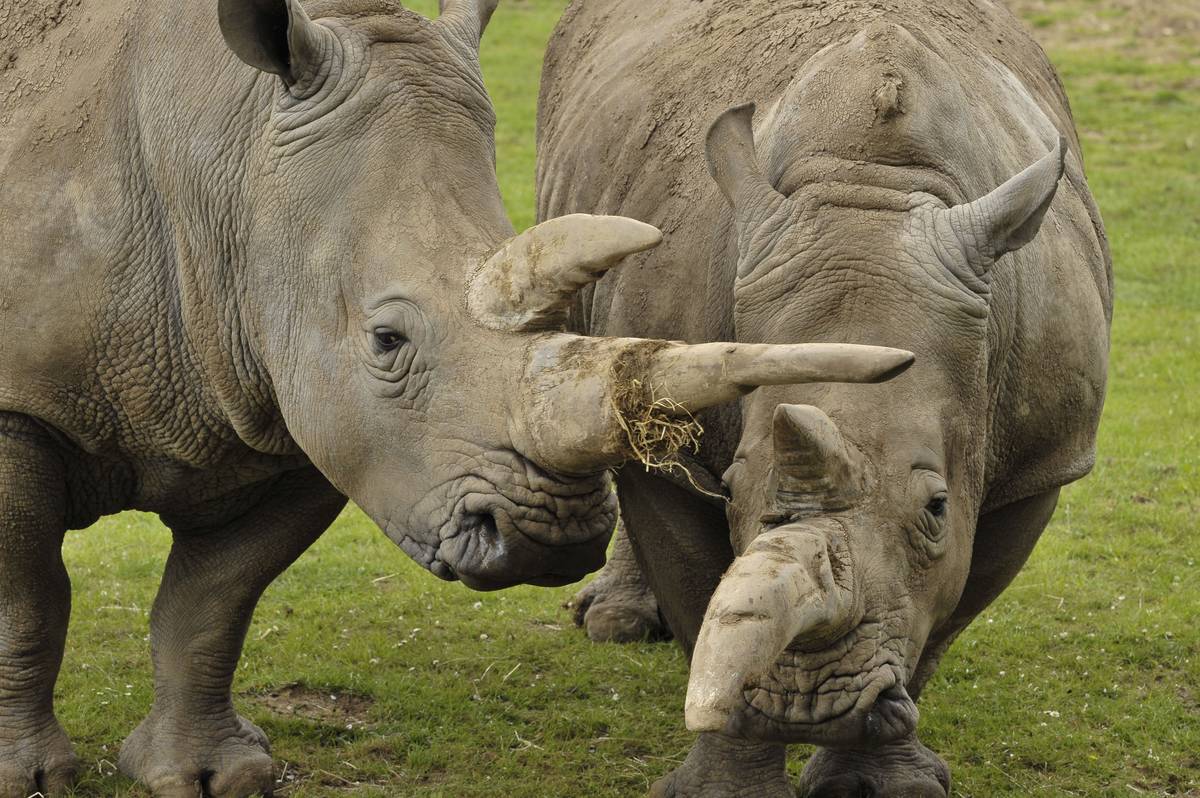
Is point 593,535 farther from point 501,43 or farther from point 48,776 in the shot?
point 501,43

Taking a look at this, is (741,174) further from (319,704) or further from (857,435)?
(319,704)

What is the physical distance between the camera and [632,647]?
8555 mm

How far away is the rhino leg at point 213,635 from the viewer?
6891 millimetres

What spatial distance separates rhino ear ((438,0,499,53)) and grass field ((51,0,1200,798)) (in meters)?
2.73

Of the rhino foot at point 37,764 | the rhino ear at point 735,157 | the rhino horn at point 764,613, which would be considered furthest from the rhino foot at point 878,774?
the rhino foot at point 37,764

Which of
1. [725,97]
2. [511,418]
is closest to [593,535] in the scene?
[511,418]

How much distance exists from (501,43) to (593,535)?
16.8 m

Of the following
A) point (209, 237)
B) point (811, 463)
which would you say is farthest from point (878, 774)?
point (209, 237)

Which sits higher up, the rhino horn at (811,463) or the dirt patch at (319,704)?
the rhino horn at (811,463)

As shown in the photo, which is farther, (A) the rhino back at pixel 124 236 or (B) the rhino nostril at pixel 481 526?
(A) the rhino back at pixel 124 236

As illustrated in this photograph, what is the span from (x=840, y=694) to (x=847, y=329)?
1.02m

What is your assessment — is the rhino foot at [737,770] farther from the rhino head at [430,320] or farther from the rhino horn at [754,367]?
the rhino horn at [754,367]

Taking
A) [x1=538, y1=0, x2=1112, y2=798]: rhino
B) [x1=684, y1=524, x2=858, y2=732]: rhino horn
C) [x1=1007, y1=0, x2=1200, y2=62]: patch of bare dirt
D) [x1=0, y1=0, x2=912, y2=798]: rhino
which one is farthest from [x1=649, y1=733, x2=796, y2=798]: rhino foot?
[x1=1007, y1=0, x2=1200, y2=62]: patch of bare dirt

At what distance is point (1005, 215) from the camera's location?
5.45 metres
